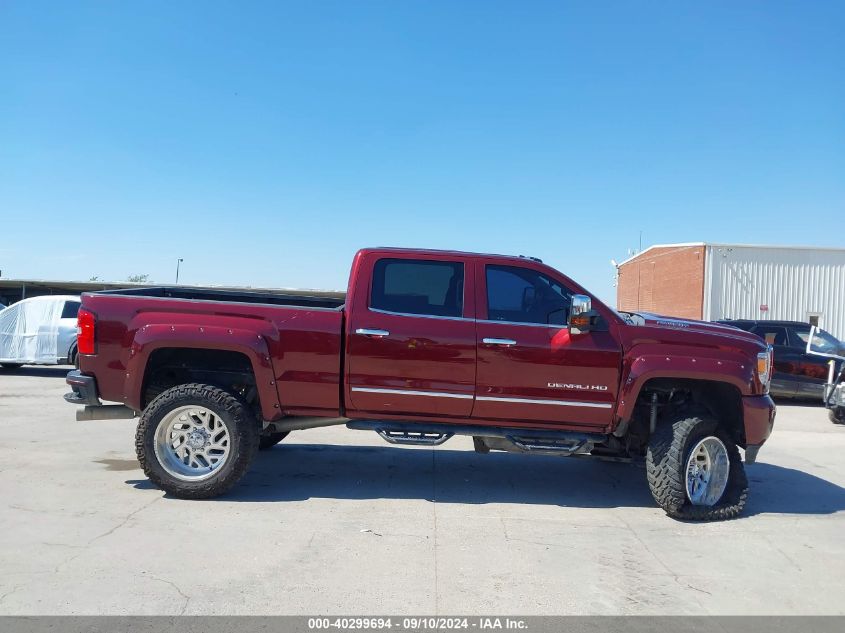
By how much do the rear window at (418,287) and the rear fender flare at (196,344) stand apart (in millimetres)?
1048

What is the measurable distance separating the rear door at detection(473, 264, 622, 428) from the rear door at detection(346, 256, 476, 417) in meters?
0.16

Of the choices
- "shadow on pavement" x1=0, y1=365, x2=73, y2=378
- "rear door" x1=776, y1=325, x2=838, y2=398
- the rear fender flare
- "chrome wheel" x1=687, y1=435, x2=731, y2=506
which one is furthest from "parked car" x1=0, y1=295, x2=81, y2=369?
"rear door" x1=776, y1=325, x2=838, y2=398

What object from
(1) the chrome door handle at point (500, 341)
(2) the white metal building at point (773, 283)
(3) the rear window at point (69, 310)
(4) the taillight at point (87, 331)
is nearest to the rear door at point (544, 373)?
(1) the chrome door handle at point (500, 341)

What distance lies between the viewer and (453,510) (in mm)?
5570

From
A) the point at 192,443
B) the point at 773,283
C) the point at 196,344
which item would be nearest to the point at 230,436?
the point at 192,443

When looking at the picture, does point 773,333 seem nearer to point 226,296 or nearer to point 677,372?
point 677,372

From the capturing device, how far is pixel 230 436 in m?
5.57

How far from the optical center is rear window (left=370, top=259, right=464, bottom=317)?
18.9 ft

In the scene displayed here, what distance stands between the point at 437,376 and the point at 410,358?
0.91 ft

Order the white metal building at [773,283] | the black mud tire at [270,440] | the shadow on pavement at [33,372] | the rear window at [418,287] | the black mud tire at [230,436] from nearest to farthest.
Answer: the black mud tire at [230,436], the rear window at [418,287], the black mud tire at [270,440], the shadow on pavement at [33,372], the white metal building at [773,283]

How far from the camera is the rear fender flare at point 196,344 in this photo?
5527 mm

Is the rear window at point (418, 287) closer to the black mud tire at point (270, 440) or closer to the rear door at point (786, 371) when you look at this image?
the black mud tire at point (270, 440)
